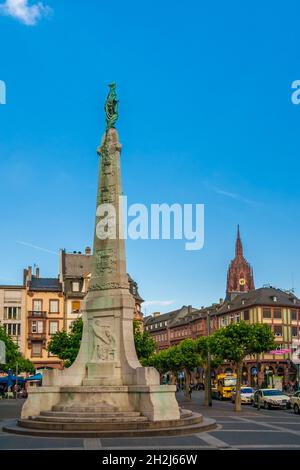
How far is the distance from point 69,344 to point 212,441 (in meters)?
39.4

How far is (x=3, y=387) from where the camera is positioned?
237 feet

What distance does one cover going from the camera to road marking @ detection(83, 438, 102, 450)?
1722 cm

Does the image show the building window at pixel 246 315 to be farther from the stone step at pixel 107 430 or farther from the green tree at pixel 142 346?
the stone step at pixel 107 430

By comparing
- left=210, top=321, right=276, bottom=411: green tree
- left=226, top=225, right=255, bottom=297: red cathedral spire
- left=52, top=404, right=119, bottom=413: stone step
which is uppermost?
left=226, top=225, right=255, bottom=297: red cathedral spire

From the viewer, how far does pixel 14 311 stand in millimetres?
83125

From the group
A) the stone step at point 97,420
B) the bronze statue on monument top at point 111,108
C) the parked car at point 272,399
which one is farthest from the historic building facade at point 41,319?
the stone step at point 97,420

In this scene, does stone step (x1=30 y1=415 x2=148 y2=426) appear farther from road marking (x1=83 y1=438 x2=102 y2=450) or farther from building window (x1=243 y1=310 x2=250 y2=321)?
building window (x1=243 y1=310 x2=250 y2=321)

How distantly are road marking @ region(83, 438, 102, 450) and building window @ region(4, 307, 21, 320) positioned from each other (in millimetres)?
65803

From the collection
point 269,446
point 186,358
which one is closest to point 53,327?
point 186,358

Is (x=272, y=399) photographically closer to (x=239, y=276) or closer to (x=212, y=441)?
(x=212, y=441)

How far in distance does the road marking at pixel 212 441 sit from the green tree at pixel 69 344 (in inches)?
1358

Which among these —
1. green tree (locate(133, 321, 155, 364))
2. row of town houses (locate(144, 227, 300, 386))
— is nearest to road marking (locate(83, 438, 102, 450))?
green tree (locate(133, 321, 155, 364))
